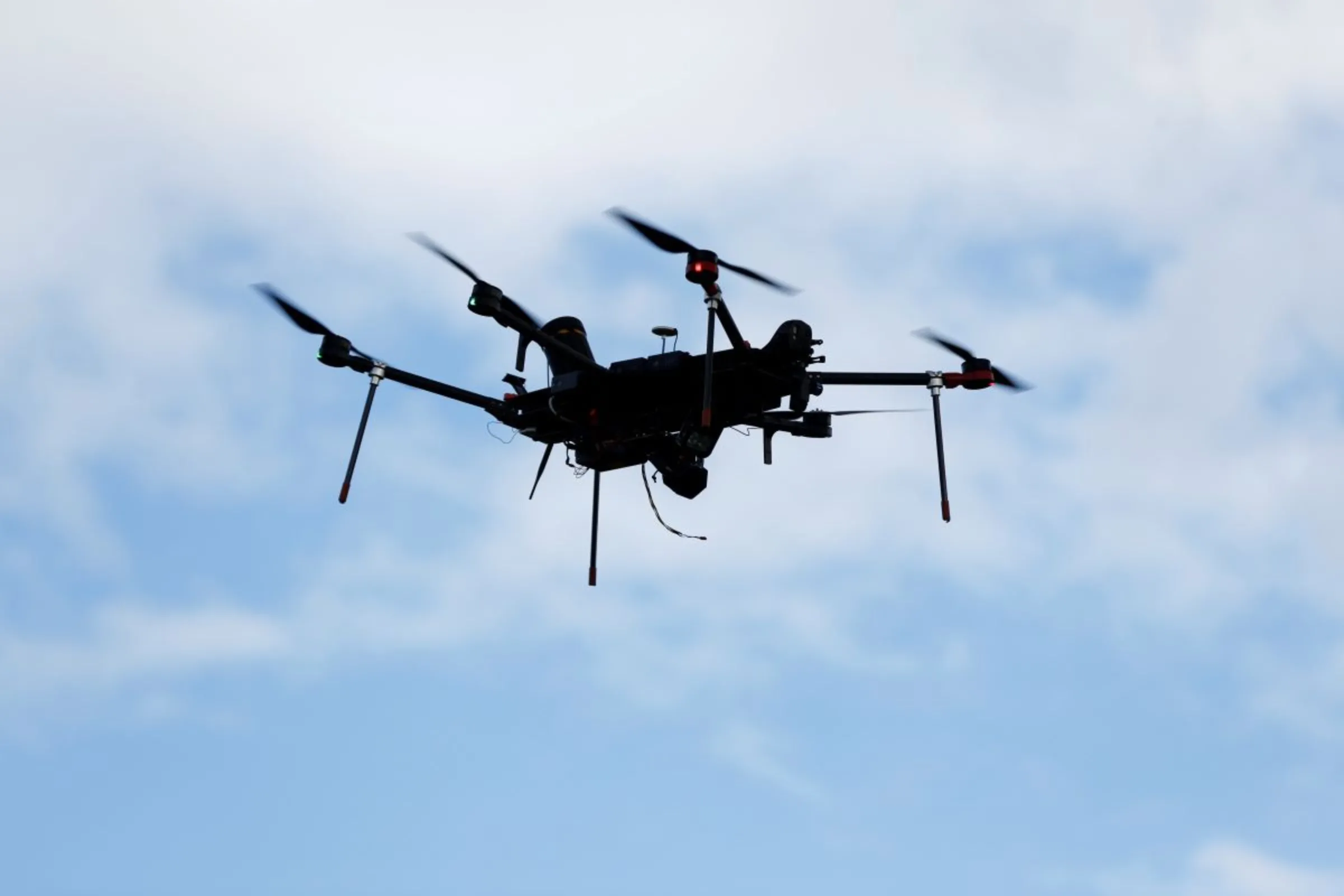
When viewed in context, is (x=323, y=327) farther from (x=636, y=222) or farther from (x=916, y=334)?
(x=916, y=334)

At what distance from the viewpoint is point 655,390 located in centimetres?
5097

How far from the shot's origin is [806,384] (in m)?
50.3

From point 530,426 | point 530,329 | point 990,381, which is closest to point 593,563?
point 530,426

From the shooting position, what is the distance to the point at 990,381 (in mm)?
53375

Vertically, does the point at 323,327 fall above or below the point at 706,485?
above

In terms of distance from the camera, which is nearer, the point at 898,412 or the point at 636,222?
the point at 636,222

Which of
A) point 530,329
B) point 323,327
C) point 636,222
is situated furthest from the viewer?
point 323,327

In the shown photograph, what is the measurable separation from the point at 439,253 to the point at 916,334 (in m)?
12.8

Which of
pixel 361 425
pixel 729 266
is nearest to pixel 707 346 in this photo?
pixel 729 266

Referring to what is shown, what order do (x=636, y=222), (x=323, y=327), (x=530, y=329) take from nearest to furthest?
(x=636, y=222) → (x=530, y=329) → (x=323, y=327)

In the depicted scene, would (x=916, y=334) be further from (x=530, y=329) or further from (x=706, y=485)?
(x=530, y=329)

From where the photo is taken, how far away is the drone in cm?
4931

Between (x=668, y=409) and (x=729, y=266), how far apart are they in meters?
6.35

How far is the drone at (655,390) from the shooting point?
162 feet
